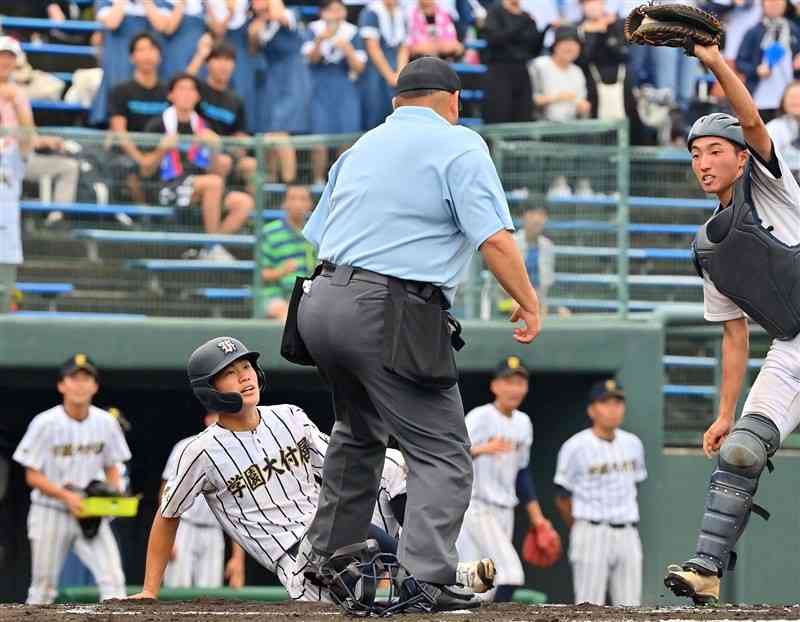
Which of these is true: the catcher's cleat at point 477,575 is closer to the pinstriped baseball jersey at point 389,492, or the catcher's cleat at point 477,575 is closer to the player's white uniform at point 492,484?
the pinstriped baseball jersey at point 389,492

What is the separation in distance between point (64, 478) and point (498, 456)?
2980 millimetres

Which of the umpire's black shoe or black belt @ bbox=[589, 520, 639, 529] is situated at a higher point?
the umpire's black shoe

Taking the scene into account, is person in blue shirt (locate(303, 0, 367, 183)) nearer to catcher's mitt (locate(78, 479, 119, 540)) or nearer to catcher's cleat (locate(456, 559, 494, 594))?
catcher's mitt (locate(78, 479, 119, 540))

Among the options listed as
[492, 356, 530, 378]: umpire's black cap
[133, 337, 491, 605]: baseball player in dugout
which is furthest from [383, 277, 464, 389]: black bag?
[492, 356, 530, 378]: umpire's black cap

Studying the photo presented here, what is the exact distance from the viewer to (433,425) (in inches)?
218

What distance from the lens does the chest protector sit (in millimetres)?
6152

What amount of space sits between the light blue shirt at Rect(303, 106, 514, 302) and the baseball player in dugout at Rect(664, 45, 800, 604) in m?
1.08

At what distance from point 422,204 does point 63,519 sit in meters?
6.67

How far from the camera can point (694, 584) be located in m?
5.93

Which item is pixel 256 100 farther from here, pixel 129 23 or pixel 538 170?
pixel 538 170

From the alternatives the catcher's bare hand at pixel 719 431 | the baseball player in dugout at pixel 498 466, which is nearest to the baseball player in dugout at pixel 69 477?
the baseball player in dugout at pixel 498 466

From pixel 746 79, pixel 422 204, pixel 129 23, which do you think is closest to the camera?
pixel 422 204

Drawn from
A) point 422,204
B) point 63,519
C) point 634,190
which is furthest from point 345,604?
point 634,190

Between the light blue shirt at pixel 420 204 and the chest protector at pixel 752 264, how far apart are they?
1.09 m
